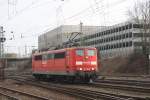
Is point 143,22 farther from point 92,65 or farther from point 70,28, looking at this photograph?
point 70,28

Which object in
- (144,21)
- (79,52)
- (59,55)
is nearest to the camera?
(79,52)

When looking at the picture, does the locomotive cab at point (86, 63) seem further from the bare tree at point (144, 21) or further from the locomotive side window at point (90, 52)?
the bare tree at point (144, 21)

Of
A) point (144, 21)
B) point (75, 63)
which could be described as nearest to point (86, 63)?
point (75, 63)

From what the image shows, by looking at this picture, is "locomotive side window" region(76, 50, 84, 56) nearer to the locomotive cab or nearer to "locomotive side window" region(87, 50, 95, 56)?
the locomotive cab

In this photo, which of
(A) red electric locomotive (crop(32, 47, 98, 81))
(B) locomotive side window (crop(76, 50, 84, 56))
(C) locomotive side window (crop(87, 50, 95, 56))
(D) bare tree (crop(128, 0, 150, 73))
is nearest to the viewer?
(A) red electric locomotive (crop(32, 47, 98, 81))

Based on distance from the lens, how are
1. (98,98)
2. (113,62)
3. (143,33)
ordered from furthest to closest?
(113,62), (143,33), (98,98)

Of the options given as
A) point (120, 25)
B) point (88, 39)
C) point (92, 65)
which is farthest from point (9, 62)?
point (92, 65)

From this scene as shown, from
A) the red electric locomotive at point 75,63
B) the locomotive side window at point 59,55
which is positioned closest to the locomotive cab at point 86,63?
the red electric locomotive at point 75,63

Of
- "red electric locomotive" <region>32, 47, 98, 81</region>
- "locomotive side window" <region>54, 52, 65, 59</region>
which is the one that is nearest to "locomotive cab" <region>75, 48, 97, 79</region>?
"red electric locomotive" <region>32, 47, 98, 81</region>

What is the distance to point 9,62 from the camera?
122812 millimetres

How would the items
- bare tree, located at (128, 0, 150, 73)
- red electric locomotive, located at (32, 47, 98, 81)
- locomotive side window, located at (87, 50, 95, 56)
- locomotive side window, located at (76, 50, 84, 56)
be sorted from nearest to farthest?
1. red electric locomotive, located at (32, 47, 98, 81)
2. locomotive side window, located at (76, 50, 84, 56)
3. locomotive side window, located at (87, 50, 95, 56)
4. bare tree, located at (128, 0, 150, 73)

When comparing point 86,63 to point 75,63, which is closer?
point 75,63

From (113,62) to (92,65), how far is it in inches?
1131

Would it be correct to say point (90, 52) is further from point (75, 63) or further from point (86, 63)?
point (75, 63)
